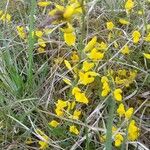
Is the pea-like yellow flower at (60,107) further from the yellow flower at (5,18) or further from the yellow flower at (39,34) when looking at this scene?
the yellow flower at (5,18)

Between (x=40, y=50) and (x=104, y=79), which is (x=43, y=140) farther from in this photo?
(x=40, y=50)

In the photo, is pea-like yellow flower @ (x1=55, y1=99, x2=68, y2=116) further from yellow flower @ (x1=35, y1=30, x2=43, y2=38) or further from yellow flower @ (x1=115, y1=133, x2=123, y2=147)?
yellow flower @ (x1=35, y1=30, x2=43, y2=38)

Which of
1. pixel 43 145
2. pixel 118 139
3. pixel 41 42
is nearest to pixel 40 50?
pixel 41 42

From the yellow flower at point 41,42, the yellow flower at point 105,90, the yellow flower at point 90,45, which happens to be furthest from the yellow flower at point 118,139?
the yellow flower at point 41,42

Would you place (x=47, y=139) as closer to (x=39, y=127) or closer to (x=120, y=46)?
(x=39, y=127)

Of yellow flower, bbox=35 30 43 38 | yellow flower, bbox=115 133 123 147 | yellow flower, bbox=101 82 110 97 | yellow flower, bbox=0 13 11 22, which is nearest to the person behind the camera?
yellow flower, bbox=115 133 123 147

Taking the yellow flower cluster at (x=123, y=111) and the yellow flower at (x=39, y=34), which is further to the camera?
the yellow flower at (x=39, y=34)

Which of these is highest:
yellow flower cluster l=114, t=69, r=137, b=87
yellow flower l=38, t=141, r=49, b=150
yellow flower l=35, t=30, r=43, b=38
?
yellow flower l=35, t=30, r=43, b=38

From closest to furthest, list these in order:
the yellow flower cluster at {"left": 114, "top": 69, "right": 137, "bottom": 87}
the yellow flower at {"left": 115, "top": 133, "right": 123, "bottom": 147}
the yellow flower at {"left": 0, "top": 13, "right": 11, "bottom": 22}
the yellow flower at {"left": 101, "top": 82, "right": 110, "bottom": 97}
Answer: the yellow flower at {"left": 115, "top": 133, "right": 123, "bottom": 147} → the yellow flower at {"left": 101, "top": 82, "right": 110, "bottom": 97} → the yellow flower cluster at {"left": 114, "top": 69, "right": 137, "bottom": 87} → the yellow flower at {"left": 0, "top": 13, "right": 11, "bottom": 22}

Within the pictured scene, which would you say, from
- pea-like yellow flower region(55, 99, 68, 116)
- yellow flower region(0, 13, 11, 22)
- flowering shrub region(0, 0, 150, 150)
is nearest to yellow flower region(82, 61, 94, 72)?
flowering shrub region(0, 0, 150, 150)
